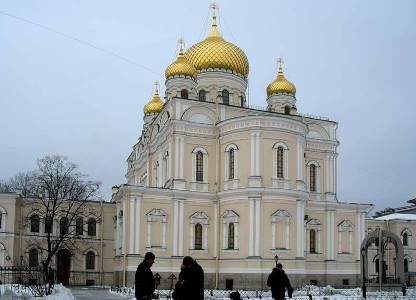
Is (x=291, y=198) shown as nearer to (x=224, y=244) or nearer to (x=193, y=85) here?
(x=224, y=244)

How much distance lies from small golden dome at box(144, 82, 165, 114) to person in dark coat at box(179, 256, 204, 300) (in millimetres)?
44245

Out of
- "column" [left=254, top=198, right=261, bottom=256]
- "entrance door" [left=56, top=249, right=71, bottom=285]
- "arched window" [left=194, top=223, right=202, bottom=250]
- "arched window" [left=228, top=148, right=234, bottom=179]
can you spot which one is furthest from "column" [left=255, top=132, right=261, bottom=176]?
"entrance door" [left=56, top=249, right=71, bottom=285]

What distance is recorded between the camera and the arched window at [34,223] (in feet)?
152

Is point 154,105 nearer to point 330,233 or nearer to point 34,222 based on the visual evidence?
point 34,222

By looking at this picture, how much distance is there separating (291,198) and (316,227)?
5.48 metres

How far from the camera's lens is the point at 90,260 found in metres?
47.4

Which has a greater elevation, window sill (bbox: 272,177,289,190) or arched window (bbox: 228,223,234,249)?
window sill (bbox: 272,177,289,190)

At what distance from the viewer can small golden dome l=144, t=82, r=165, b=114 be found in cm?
5381

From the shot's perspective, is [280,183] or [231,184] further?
[231,184]

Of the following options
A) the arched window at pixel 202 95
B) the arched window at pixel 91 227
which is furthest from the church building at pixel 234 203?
the arched window at pixel 91 227

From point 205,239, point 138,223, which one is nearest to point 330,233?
point 205,239

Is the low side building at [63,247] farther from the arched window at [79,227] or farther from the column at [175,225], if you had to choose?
the column at [175,225]

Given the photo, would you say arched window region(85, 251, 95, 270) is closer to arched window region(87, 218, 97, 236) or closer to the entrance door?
the entrance door

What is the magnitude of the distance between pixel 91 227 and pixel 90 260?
8.96 feet
